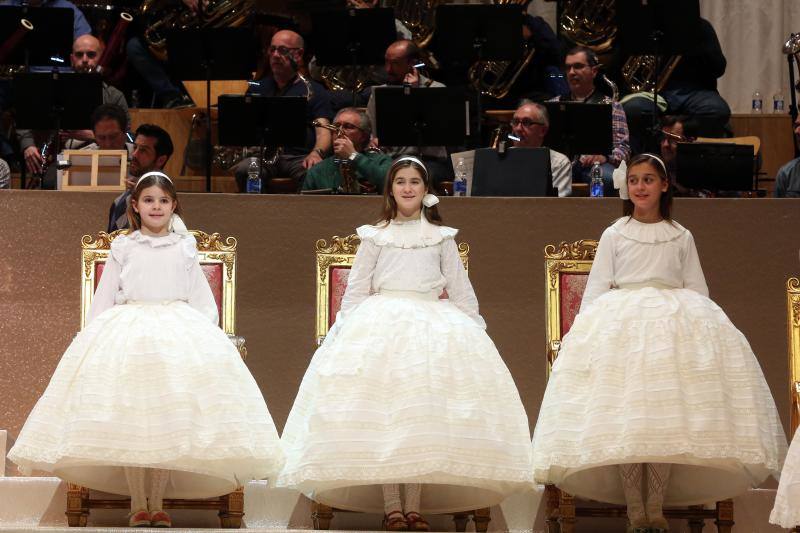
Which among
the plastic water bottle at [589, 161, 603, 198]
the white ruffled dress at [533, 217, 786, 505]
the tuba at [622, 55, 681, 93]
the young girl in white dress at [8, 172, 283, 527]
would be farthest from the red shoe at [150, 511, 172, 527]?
the tuba at [622, 55, 681, 93]

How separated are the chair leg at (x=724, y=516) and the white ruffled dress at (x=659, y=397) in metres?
0.10

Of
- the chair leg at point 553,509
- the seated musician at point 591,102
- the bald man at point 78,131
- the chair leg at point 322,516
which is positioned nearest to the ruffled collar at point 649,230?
the chair leg at point 553,509

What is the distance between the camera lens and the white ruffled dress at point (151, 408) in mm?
5277

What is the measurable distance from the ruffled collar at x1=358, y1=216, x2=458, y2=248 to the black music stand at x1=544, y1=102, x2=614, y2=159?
201cm

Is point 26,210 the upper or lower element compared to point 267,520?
upper

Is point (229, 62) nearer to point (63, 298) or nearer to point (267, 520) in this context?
point (63, 298)

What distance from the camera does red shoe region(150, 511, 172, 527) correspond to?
214 inches

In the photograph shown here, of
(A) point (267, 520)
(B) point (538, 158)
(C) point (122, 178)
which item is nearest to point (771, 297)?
(B) point (538, 158)

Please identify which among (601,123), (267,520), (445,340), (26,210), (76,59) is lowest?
(267,520)

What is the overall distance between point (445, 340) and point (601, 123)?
2.71 m

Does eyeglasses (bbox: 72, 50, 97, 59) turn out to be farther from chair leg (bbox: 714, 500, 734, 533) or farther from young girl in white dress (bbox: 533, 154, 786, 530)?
chair leg (bbox: 714, 500, 734, 533)

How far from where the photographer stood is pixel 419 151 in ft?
26.0

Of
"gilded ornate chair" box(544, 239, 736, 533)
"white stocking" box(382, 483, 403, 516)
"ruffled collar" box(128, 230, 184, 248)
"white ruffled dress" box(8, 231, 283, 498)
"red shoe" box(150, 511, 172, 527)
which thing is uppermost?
"ruffled collar" box(128, 230, 184, 248)

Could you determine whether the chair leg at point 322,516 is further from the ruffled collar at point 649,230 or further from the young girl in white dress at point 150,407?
the ruffled collar at point 649,230
